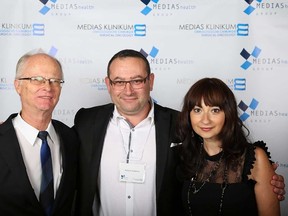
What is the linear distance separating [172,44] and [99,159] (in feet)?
4.34

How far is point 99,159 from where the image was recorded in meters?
2.13

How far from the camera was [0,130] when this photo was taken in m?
1.75

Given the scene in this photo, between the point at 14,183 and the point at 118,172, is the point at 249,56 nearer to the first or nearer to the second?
the point at 118,172

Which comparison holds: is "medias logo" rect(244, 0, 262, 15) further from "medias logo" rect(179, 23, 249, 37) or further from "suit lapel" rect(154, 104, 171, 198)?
"suit lapel" rect(154, 104, 171, 198)

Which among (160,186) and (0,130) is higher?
(0,130)

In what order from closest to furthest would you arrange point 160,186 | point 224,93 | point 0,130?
point 0,130
point 224,93
point 160,186

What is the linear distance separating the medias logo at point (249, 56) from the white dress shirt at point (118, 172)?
48.1 inches

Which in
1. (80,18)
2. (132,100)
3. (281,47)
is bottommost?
(132,100)

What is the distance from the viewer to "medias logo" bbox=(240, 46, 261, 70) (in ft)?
9.64

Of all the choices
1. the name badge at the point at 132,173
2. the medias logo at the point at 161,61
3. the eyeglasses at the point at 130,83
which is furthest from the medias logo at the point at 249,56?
the name badge at the point at 132,173

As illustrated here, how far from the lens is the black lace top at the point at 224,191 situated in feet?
5.94

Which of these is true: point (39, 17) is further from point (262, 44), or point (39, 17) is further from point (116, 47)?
point (262, 44)

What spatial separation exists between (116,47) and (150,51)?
301 millimetres

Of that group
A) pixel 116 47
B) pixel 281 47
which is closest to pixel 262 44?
pixel 281 47
